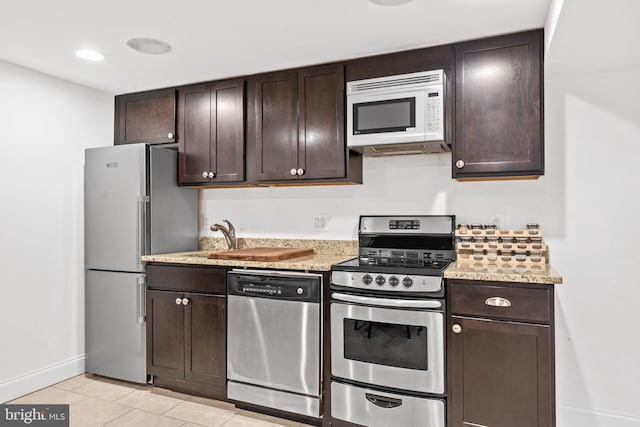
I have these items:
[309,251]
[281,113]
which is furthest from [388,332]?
[281,113]

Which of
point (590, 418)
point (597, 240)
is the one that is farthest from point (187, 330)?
point (597, 240)

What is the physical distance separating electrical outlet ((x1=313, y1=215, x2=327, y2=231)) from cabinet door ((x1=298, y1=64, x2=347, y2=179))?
1.36ft

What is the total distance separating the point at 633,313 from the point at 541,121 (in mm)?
1284

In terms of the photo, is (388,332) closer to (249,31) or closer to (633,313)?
(633,313)

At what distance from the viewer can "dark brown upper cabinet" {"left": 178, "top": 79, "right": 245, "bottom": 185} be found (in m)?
3.26

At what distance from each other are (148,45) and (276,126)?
3.27ft

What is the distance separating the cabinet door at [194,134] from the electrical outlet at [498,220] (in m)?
2.16

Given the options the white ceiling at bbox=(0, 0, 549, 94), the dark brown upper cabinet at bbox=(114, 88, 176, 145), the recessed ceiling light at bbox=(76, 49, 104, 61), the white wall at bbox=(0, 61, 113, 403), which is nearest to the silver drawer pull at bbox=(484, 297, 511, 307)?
the white ceiling at bbox=(0, 0, 549, 94)

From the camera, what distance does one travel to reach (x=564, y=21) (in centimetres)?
192

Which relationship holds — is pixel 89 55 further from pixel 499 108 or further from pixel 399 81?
pixel 499 108

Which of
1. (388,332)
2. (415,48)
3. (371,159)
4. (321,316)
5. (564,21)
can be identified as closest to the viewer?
(564,21)

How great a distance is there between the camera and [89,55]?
2.84 meters

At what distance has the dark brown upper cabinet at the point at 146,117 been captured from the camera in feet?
11.5

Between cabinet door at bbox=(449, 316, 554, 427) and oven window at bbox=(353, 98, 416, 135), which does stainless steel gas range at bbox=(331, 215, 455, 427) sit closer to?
cabinet door at bbox=(449, 316, 554, 427)
